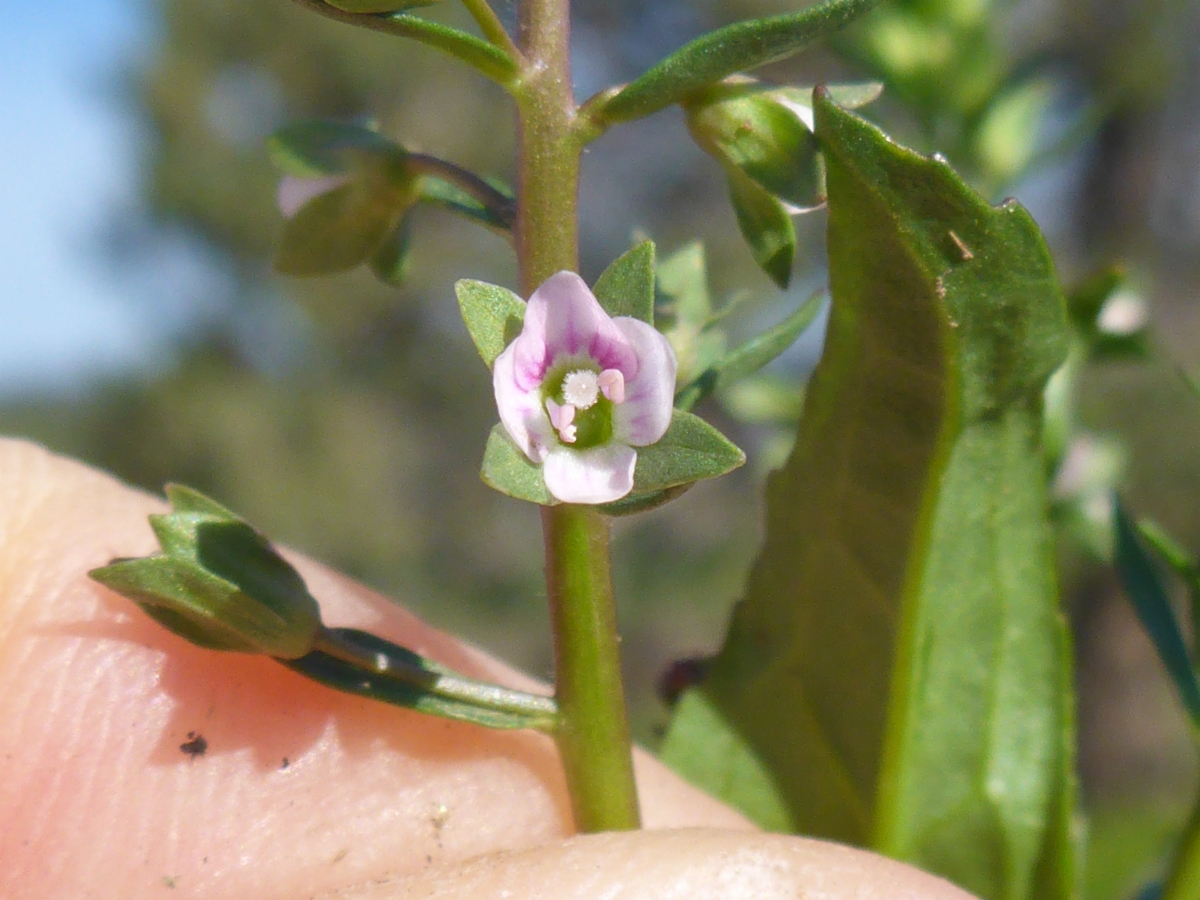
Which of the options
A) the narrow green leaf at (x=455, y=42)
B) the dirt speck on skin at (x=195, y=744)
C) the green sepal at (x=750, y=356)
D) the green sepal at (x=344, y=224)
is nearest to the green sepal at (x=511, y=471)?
the green sepal at (x=750, y=356)

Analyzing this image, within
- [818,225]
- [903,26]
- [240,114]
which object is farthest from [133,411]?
[903,26]

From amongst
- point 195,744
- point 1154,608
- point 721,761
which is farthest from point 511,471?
point 1154,608

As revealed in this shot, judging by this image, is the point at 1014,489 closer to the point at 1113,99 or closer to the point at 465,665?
the point at 465,665

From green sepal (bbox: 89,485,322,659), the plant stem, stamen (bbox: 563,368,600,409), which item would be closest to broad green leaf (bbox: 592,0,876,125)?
the plant stem

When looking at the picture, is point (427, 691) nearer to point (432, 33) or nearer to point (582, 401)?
point (582, 401)

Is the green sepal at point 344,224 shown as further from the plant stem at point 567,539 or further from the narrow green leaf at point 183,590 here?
the narrow green leaf at point 183,590

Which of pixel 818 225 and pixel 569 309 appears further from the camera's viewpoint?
pixel 818 225

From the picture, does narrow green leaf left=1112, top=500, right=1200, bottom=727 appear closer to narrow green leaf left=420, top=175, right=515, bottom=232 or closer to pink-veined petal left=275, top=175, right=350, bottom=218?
narrow green leaf left=420, top=175, right=515, bottom=232
